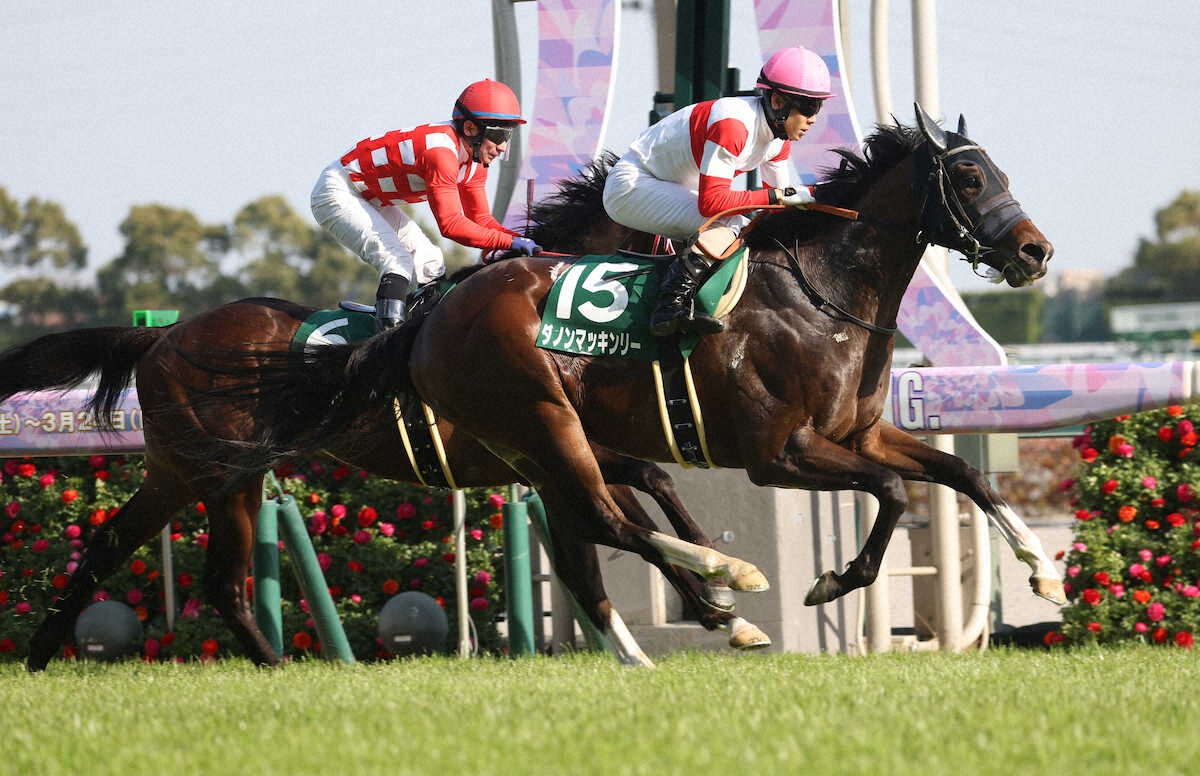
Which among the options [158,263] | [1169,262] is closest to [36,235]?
[158,263]

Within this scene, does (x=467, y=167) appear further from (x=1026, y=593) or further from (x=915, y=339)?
(x=1026, y=593)

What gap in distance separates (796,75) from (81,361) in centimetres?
348

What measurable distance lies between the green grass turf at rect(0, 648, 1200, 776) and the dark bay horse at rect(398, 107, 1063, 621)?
53cm

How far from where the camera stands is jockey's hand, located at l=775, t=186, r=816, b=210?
502 centimetres

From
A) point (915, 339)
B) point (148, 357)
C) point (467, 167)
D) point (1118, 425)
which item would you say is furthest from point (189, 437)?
point (1118, 425)

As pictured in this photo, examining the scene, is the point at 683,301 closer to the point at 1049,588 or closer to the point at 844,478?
the point at 844,478

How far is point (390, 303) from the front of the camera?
580cm

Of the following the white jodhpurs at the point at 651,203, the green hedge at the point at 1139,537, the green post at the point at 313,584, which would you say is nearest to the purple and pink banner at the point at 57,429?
the green post at the point at 313,584

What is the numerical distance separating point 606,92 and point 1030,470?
438 inches

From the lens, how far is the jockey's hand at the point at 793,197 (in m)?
5.02

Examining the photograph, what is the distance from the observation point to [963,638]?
6.77m

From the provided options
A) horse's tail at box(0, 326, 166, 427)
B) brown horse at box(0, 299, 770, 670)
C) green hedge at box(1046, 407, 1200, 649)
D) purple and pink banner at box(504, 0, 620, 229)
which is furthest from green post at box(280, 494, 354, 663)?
green hedge at box(1046, 407, 1200, 649)

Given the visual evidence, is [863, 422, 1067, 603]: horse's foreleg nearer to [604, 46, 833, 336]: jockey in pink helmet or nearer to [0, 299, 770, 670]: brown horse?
[604, 46, 833, 336]: jockey in pink helmet

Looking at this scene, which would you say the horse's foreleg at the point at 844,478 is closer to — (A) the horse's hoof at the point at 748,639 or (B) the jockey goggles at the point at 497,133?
(A) the horse's hoof at the point at 748,639
